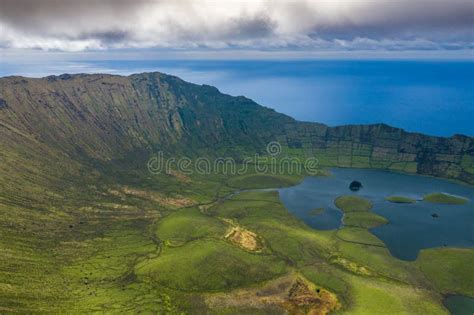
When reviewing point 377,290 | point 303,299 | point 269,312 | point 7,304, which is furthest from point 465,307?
point 7,304

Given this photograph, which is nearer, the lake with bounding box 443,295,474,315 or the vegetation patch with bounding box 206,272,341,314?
the lake with bounding box 443,295,474,315

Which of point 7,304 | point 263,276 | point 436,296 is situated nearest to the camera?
point 7,304

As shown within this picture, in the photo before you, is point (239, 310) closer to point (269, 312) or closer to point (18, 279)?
point (269, 312)

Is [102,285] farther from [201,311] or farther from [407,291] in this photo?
[407,291]

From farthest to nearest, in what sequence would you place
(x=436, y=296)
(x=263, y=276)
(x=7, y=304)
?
(x=263, y=276)
(x=436, y=296)
(x=7, y=304)

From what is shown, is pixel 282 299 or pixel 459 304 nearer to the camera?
pixel 459 304

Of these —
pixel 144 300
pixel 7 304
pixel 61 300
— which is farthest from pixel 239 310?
pixel 7 304

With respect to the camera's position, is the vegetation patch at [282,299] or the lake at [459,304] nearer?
the lake at [459,304]

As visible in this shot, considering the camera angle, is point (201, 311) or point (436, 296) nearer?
point (201, 311)

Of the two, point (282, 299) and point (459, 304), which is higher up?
point (282, 299)
